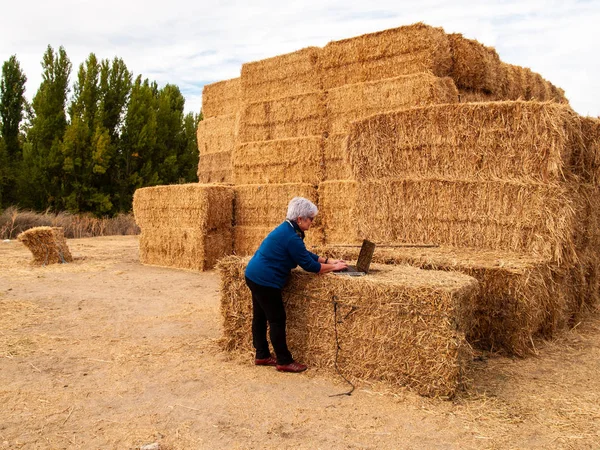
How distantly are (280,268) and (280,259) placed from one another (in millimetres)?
81

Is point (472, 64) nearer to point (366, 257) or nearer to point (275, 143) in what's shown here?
point (275, 143)

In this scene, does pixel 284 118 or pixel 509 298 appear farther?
pixel 284 118

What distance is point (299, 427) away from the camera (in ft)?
11.9

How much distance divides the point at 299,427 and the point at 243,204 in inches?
327

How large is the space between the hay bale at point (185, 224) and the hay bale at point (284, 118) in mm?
1440

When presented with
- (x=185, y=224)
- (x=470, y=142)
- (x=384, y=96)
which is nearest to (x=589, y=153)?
(x=470, y=142)

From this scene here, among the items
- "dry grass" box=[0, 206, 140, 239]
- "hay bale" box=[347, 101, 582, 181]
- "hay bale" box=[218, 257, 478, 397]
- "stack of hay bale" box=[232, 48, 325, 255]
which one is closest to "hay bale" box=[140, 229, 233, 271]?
"stack of hay bale" box=[232, 48, 325, 255]

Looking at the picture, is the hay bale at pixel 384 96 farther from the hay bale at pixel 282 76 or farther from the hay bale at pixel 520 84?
the hay bale at pixel 520 84

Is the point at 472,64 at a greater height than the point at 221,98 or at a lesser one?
lesser

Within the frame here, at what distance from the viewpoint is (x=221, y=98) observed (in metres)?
15.0

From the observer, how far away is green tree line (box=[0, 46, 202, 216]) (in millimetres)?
23750

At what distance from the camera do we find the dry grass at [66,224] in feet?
60.2

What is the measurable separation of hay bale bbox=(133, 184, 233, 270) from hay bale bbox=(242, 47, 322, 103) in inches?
89.3

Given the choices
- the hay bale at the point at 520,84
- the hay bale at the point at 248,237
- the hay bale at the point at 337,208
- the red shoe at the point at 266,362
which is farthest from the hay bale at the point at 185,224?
the red shoe at the point at 266,362
